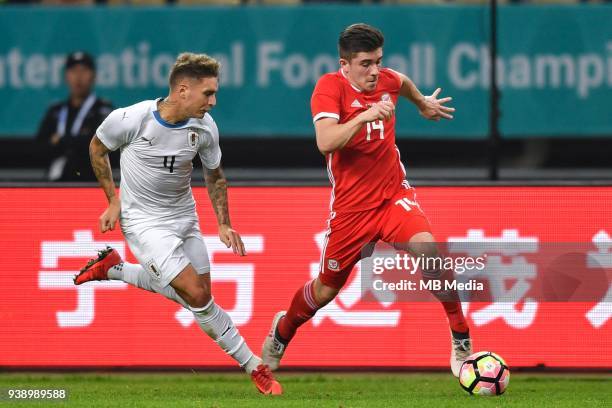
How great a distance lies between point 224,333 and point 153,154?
1158 mm

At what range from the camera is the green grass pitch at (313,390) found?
7281mm

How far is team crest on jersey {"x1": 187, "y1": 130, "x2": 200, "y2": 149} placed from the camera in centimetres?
763

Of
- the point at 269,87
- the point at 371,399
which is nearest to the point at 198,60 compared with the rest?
the point at 371,399

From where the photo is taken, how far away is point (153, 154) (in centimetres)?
761

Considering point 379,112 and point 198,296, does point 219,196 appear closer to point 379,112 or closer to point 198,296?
point 198,296

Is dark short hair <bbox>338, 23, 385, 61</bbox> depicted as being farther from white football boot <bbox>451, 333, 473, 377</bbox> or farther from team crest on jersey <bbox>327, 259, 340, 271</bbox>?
white football boot <bbox>451, 333, 473, 377</bbox>

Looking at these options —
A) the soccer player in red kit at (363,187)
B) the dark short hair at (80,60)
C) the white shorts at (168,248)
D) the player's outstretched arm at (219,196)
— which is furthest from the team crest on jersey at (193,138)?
the dark short hair at (80,60)

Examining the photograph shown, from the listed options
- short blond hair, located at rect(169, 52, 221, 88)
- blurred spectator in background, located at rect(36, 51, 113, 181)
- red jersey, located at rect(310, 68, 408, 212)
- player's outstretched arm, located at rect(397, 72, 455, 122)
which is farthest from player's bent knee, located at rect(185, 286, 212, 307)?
blurred spectator in background, located at rect(36, 51, 113, 181)

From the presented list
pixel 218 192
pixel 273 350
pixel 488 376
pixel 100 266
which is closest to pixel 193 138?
pixel 218 192

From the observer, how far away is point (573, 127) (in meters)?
11.1

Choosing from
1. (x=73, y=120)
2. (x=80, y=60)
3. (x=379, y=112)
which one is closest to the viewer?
(x=379, y=112)

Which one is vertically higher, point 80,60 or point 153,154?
point 80,60

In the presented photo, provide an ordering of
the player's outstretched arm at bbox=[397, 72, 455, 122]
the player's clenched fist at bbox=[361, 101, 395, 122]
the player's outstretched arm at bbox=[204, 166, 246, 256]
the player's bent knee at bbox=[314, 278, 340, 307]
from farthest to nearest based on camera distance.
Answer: the player's outstretched arm at bbox=[397, 72, 455, 122] → the player's bent knee at bbox=[314, 278, 340, 307] → the player's outstretched arm at bbox=[204, 166, 246, 256] → the player's clenched fist at bbox=[361, 101, 395, 122]

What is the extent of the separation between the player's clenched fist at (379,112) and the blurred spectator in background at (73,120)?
158 inches
